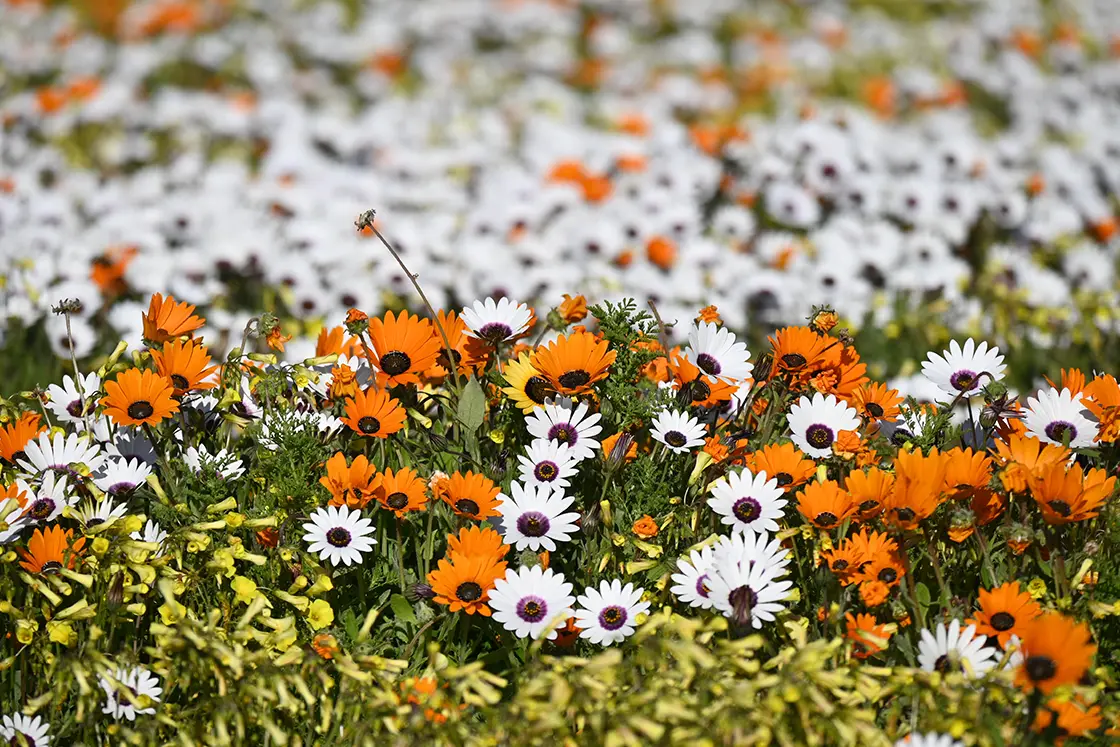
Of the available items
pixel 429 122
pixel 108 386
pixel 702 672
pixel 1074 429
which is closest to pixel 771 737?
pixel 702 672

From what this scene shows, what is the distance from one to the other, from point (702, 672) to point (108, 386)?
157 cm

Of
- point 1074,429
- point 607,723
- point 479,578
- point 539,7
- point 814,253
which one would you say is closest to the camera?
point 607,723

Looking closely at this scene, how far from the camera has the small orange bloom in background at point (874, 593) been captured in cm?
242

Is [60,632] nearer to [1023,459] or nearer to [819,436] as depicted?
[819,436]

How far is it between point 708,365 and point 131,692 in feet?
5.26

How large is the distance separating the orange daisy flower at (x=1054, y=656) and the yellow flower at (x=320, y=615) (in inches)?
59.9

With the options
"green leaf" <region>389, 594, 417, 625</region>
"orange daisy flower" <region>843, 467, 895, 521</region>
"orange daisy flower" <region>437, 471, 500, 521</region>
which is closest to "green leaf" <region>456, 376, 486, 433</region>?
"orange daisy flower" <region>437, 471, 500, 521</region>

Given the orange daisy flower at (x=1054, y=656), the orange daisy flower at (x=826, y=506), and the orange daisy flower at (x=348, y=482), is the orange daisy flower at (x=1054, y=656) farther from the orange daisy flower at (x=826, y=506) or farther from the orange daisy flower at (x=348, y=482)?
the orange daisy flower at (x=348, y=482)

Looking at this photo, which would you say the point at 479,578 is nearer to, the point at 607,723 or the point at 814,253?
the point at 607,723

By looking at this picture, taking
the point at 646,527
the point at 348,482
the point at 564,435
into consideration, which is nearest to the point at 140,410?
the point at 348,482

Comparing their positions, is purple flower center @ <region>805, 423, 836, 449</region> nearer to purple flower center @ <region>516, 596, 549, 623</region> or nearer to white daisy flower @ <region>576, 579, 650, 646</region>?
white daisy flower @ <region>576, 579, 650, 646</region>

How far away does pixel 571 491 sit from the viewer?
296cm

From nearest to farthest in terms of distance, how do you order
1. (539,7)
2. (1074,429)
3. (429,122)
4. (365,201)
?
1. (1074,429)
2. (365,201)
3. (429,122)
4. (539,7)

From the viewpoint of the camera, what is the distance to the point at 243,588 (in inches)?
100
